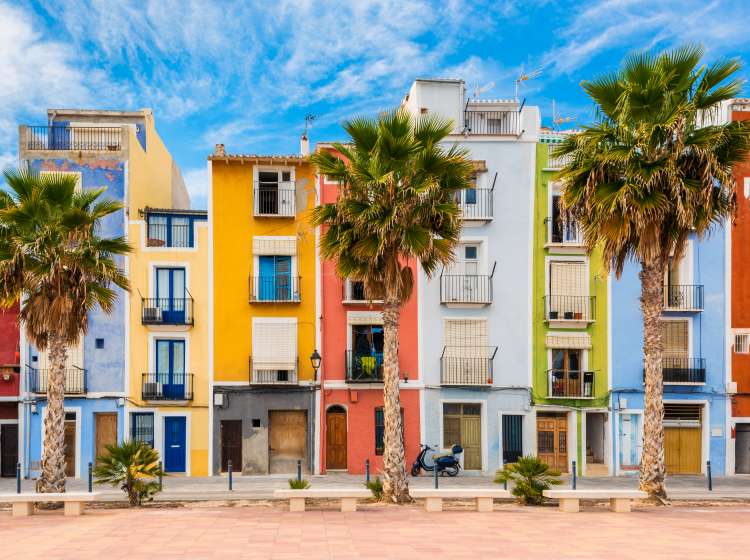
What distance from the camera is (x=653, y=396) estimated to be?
1828 cm

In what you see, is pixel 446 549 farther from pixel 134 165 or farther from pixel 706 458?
pixel 134 165

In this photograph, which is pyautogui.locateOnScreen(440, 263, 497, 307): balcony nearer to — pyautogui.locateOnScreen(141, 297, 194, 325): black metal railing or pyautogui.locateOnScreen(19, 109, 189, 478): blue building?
pyautogui.locateOnScreen(141, 297, 194, 325): black metal railing

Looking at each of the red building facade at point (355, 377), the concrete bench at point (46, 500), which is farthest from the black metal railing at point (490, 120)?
the concrete bench at point (46, 500)

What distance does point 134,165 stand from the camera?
2881 centimetres

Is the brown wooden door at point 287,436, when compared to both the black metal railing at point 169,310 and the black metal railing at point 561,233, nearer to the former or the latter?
the black metal railing at point 169,310

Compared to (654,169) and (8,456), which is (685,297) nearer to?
(654,169)

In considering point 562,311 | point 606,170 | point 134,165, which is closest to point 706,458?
point 562,311

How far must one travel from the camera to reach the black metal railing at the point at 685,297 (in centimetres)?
2817

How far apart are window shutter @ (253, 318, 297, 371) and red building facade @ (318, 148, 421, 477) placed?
1.16 metres

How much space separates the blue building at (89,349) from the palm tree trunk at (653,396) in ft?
60.2

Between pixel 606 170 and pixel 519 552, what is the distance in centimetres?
1044

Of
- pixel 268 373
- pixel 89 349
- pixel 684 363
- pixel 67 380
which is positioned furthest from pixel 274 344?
pixel 684 363

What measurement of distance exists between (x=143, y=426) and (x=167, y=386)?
5.60 feet

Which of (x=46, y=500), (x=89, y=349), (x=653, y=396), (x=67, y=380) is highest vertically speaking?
(x=89, y=349)
